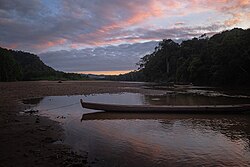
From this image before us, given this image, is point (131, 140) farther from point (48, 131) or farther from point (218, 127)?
point (218, 127)

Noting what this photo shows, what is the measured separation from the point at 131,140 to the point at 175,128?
383cm

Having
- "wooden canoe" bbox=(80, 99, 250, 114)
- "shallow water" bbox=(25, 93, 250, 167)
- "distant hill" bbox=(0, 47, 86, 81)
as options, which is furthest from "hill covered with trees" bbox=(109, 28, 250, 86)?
"distant hill" bbox=(0, 47, 86, 81)

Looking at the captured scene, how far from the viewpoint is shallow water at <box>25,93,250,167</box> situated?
7938mm

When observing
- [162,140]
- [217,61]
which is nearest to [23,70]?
[217,61]

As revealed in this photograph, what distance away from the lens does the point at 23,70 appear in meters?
119

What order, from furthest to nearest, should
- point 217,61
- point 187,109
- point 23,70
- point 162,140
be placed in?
point 23,70 → point 217,61 → point 187,109 → point 162,140

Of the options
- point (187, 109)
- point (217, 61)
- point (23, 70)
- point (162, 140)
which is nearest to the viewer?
point (162, 140)

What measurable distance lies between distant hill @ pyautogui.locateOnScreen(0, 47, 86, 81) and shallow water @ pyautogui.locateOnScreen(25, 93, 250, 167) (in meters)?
72.9

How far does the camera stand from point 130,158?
7.89 m

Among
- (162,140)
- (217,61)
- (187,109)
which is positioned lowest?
(162,140)

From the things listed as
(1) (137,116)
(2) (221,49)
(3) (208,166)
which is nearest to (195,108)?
(1) (137,116)

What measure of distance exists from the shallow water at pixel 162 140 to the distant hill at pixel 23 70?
72946mm

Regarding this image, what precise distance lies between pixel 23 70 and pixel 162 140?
12157 centimetres

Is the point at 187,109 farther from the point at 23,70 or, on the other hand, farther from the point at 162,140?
the point at 23,70
